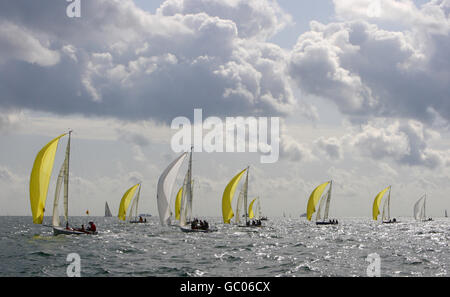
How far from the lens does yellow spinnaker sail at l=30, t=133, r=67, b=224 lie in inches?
1484

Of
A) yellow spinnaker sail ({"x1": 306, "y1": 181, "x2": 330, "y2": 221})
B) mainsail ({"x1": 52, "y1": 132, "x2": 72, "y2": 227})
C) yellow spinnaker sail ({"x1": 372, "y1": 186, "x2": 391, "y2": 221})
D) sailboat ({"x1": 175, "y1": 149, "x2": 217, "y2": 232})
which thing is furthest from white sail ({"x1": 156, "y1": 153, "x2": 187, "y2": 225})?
yellow spinnaker sail ({"x1": 372, "y1": 186, "x2": 391, "y2": 221})

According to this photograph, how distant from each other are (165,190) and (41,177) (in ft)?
60.1

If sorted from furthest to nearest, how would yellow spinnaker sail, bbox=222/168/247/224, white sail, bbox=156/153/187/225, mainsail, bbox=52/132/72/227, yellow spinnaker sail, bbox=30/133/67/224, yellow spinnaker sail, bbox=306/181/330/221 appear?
yellow spinnaker sail, bbox=306/181/330/221
yellow spinnaker sail, bbox=222/168/247/224
white sail, bbox=156/153/187/225
mainsail, bbox=52/132/72/227
yellow spinnaker sail, bbox=30/133/67/224

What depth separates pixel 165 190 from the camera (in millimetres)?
54281

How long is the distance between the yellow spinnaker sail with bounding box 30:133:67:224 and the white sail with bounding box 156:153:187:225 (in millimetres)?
16515

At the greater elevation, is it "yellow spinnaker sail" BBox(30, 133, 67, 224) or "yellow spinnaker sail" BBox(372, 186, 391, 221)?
"yellow spinnaker sail" BBox(30, 133, 67, 224)

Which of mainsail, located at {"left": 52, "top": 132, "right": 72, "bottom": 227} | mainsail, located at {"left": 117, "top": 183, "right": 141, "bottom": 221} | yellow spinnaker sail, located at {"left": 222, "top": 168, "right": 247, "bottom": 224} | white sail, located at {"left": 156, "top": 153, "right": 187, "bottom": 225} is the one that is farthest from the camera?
mainsail, located at {"left": 117, "top": 183, "right": 141, "bottom": 221}

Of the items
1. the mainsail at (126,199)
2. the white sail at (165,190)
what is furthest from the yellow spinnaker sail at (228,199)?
the mainsail at (126,199)

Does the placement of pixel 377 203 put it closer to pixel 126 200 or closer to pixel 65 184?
pixel 126 200

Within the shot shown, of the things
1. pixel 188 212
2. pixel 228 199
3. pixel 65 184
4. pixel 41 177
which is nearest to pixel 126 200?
pixel 228 199

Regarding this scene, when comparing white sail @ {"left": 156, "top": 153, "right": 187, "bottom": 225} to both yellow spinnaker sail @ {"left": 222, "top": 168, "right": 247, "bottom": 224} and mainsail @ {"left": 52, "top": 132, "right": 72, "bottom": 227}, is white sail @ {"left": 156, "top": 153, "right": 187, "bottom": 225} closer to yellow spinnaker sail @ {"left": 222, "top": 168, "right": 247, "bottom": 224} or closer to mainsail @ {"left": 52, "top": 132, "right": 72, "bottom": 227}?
mainsail @ {"left": 52, "top": 132, "right": 72, "bottom": 227}
